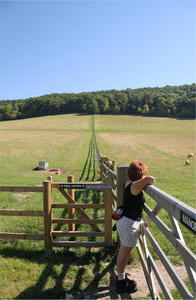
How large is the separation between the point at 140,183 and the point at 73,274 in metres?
2.20

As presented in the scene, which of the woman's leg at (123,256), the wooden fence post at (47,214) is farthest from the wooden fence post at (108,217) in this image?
the woman's leg at (123,256)

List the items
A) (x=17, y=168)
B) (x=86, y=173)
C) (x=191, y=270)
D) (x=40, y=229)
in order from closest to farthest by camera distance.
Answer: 1. (x=191, y=270)
2. (x=40, y=229)
3. (x=86, y=173)
4. (x=17, y=168)

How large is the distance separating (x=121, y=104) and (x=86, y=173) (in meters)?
97.7

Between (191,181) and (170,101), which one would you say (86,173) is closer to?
(191,181)

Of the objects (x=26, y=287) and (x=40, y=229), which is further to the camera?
(x=40, y=229)

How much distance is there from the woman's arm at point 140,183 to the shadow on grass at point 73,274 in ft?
5.48

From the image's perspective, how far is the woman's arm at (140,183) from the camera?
9.61ft

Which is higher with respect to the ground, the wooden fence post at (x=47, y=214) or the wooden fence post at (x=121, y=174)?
the wooden fence post at (x=121, y=174)

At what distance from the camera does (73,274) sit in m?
3.87

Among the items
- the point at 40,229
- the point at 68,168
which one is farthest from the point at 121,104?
the point at 40,229

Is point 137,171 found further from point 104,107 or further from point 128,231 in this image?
point 104,107

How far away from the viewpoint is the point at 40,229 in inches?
218

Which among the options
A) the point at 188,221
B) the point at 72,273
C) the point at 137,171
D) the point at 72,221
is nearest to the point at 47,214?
the point at 72,221

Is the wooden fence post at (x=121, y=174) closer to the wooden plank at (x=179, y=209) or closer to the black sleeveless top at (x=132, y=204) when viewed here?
the black sleeveless top at (x=132, y=204)
